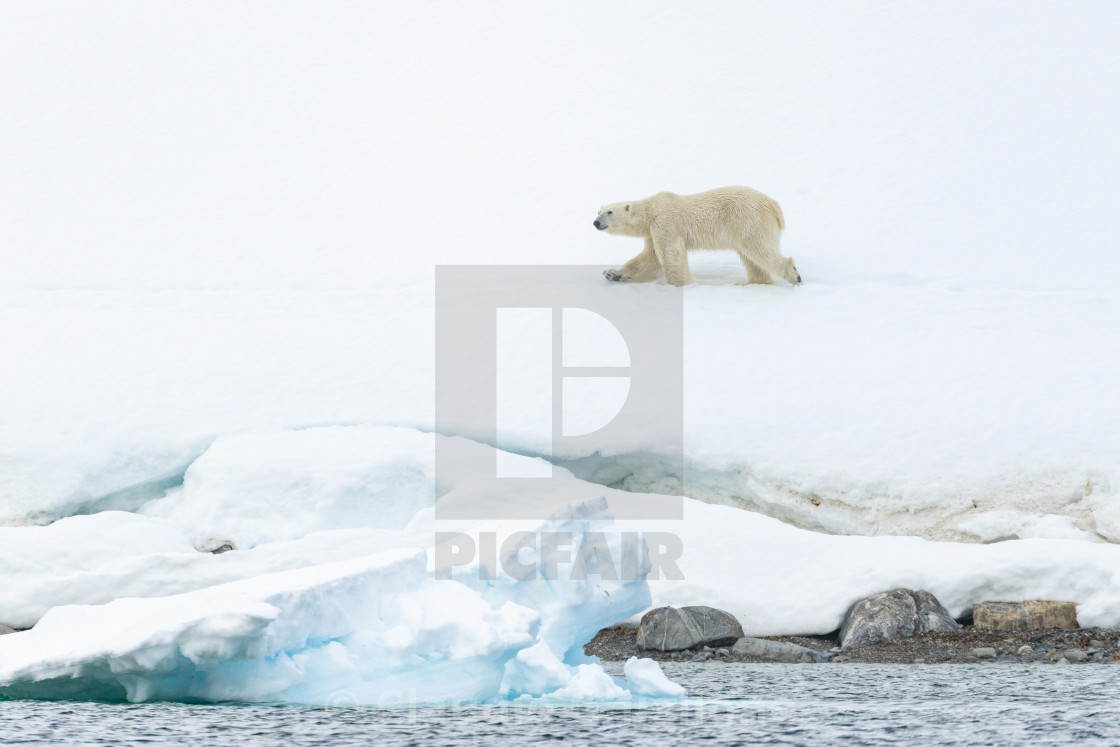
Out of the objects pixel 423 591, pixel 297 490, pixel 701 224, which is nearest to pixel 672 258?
pixel 701 224

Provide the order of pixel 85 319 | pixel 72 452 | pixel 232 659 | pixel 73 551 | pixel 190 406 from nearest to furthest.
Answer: pixel 232 659
pixel 73 551
pixel 72 452
pixel 190 406
pixel 85 319

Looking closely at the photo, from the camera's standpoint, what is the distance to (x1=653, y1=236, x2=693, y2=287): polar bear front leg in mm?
9594

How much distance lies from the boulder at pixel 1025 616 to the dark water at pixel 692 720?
881 mm

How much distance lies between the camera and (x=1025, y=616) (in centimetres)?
606

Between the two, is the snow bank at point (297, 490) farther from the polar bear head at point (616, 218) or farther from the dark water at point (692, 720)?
the polar bear head at point (616, 218)

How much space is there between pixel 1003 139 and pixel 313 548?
36.1ft

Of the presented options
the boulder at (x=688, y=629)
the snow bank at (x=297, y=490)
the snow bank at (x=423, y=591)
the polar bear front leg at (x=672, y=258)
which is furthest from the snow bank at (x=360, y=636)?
the polar bear front leg at (x=672, y=258)

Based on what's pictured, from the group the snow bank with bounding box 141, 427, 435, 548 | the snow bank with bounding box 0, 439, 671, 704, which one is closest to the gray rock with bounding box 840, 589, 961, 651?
the snow bank with bounding box 0, 439, 671, 704

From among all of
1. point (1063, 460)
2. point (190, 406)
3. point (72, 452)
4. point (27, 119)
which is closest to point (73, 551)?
point (72, 452)

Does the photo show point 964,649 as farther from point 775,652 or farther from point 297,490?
point 297,490

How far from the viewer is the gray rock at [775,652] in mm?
6012

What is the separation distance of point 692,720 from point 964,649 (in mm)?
2352

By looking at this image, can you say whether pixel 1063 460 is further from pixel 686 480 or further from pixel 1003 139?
pixel 1003 139

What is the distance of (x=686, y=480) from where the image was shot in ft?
24.3
